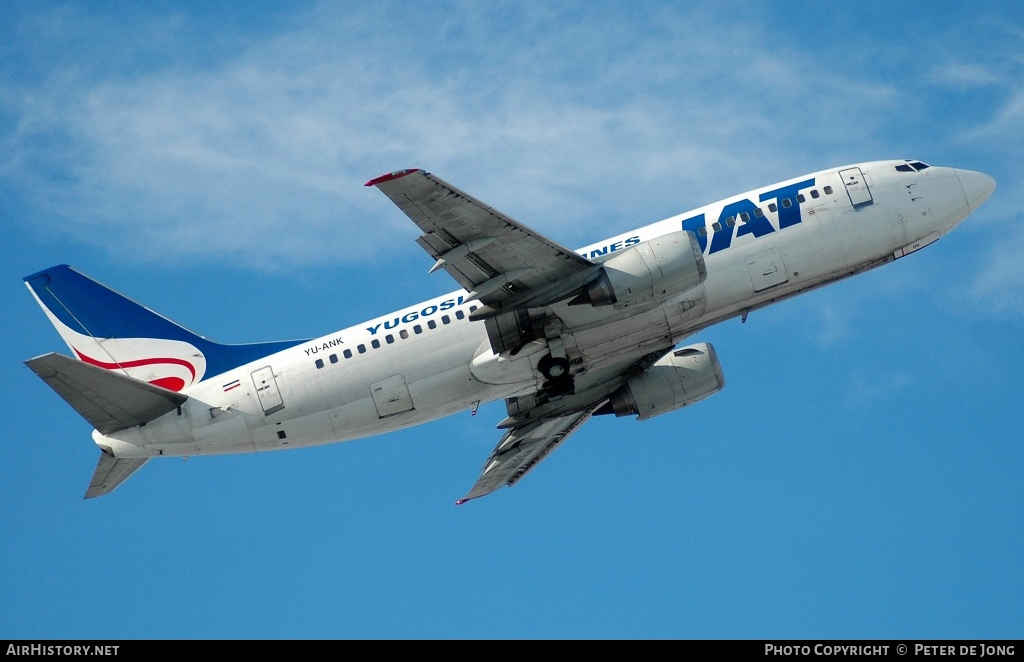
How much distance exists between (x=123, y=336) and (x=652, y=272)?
1989 centimetres

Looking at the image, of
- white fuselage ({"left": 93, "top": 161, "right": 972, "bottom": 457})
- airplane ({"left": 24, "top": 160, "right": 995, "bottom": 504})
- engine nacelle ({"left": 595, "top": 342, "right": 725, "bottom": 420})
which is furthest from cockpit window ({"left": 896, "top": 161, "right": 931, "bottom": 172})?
engine nacelle ({"left": 595, "top": 342, "right": 725, "bottom": 420})

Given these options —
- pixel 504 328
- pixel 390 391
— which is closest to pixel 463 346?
pixel 504 328

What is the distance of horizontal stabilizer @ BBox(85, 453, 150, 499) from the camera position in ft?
134

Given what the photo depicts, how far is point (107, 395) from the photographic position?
129 ft

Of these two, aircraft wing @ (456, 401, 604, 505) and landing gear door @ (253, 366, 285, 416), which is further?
aircraft wing @ (456, 401, 604, 505)

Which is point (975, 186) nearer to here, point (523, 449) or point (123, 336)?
point (523, 449)

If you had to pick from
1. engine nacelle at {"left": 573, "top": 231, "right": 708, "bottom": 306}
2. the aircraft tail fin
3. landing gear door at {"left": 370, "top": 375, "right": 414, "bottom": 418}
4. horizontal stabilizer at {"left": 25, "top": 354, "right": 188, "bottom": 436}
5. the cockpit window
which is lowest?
landing gear door at {"left": 370, "top": 375, "right": 414, "bottom": 418}

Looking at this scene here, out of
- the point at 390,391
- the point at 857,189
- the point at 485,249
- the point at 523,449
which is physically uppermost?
the point at 485,249

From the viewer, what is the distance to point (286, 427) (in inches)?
1610

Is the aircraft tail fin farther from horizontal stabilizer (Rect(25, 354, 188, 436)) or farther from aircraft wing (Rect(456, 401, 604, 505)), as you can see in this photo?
aircraft wing (Rect(456, 401, 604, 505))

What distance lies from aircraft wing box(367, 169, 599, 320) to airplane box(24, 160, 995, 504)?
0.07 metres

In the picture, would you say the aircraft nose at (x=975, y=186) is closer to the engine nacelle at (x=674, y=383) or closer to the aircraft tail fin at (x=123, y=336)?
the engine nacelle at (x=674, y=383)
